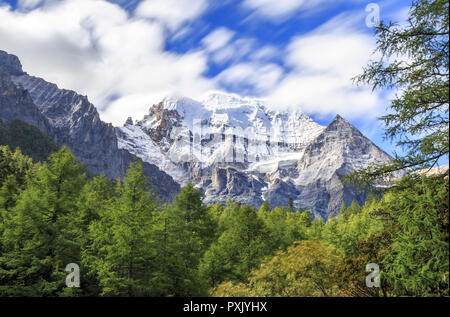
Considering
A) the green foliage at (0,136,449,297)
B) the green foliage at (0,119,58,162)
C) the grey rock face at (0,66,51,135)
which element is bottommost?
the green foliage at (0,136,449,297)

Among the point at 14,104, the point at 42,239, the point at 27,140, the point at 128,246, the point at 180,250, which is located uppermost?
the point at 14,104

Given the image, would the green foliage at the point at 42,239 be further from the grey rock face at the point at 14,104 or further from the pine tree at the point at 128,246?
the grey rock face at the point at 14,104

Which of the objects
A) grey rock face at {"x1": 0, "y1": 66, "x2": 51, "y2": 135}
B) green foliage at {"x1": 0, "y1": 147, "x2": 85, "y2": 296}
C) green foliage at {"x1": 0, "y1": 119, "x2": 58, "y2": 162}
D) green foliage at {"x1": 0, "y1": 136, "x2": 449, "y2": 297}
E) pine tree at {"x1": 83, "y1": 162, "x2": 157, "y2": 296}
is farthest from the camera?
grey rock face at {"x1": 0, "y1": 66, "x2": 51, "y2": 135}

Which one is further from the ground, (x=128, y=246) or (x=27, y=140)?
(x=27, y=140)

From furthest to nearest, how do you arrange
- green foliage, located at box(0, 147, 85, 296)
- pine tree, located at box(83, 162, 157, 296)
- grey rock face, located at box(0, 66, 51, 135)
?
grey rock face, located at box(0, 66, 51, 135) < green foliage, located at box(0, 147, 85, 296) < pine tree, located at box(83, 162, 157, 296)

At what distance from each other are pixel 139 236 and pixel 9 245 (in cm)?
817

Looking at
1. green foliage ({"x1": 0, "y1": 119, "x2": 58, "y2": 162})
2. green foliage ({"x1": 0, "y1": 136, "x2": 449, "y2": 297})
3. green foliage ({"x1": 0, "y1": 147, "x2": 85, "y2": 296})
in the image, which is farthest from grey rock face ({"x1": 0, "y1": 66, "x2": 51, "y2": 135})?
green foliage ({"x1": 0, "y1": 147, "x2": 85, "y2": 296})

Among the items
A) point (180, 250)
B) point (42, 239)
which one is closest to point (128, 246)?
point (180, 250)

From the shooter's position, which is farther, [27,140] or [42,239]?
[27,140]

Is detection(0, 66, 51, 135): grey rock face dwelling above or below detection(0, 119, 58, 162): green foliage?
above

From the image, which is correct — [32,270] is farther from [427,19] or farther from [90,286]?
[427,19]

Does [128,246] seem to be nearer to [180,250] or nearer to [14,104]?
[180,250]

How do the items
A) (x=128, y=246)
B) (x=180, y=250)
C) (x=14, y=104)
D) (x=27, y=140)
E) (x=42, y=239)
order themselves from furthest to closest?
(x=14, y=104), (x=27, y=140), (x=180, y=250), (x=42, y=239), (x=128, y=246)

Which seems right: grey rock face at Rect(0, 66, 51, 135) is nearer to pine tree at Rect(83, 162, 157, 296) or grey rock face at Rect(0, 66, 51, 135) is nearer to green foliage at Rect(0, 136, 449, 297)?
green foliage at Rect(0, 136, 449, 297)
